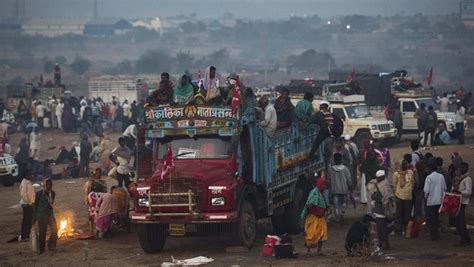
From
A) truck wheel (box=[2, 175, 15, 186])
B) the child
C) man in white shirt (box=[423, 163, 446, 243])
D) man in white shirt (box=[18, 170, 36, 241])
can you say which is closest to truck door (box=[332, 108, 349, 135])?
truck wheel (box=[2, 175, 15, 186])

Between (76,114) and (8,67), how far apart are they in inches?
2611

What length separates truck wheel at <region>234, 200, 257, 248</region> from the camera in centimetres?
2047

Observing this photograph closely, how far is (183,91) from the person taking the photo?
69.3 ft

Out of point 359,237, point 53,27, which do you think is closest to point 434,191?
point 359,237

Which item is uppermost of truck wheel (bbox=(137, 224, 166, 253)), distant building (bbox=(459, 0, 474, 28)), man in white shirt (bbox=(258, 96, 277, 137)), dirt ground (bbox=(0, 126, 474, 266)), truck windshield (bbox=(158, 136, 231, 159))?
distant building (bbox=(459, 0, 474, 28))

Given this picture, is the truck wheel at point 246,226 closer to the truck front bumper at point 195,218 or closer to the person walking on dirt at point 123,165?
the truck front bumper at point 195,218

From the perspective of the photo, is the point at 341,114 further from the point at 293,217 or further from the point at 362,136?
the point at 293,217

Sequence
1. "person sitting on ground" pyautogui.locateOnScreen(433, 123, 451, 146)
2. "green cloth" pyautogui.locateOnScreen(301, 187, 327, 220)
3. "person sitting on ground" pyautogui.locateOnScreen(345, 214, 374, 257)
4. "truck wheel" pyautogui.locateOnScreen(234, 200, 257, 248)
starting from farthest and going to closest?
"person sitting on ground" pyautogui.locateOnScreen(433, 123, 451, 146) → "truck wheel" pyautogui.locateOnScreen(234, 200, 257, 248) → "green cloth" pyautogui.locateOnScreen(301, 187, 327, 220) → "person sitting on ground" pyautogui.locateOnScreen(345, 214, 374, 257)

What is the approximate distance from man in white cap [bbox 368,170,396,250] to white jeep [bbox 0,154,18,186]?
14187 millimetres

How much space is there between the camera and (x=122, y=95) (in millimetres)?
64062

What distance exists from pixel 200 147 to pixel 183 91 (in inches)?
39.2

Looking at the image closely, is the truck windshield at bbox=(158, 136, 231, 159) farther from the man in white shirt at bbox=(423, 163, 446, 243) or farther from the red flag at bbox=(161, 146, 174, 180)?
the man in white shirt at bbox=(423, 163, 446, 243)

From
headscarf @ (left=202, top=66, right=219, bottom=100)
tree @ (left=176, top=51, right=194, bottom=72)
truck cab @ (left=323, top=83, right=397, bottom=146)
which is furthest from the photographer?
tree @ (left=176, top=51, right=194, bottom=72)

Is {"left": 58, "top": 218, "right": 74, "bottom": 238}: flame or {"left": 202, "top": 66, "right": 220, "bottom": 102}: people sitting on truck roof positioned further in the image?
{"left": 58, "top": 218, "right": 74, "bottom": 238}: flame
